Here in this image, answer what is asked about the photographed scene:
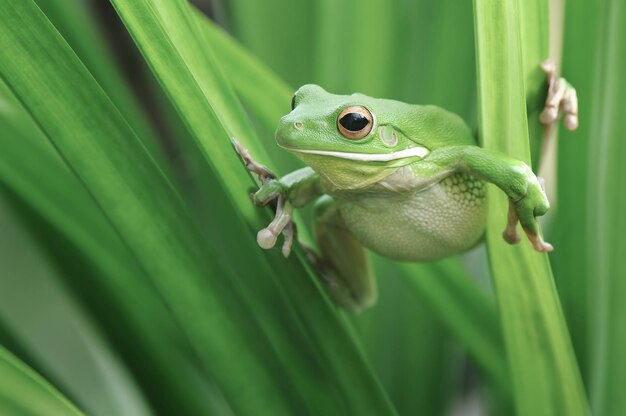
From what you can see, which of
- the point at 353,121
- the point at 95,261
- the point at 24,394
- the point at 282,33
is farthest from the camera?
the point at 282,33

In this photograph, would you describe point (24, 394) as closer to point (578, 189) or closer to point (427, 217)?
point (427, 217)

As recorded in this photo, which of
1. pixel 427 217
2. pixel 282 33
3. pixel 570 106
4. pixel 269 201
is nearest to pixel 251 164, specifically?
pixel 269 201

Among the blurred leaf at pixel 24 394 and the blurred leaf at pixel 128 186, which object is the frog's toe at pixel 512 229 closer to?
the blurred leaf at pixel 128 186

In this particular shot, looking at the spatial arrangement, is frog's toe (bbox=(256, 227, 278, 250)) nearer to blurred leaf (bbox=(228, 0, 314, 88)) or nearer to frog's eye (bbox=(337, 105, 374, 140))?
frog's eye (bbox=(337, 105, 374, 140))

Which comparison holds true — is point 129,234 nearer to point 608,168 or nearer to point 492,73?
point 492,73

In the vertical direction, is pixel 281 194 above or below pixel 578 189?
above

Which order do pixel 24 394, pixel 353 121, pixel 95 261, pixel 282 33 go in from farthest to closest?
pixel 282 33 < pixel 95 261 < pixel 353 121 < pixel 24 394

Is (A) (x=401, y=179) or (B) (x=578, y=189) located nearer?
(A) (x=401, y=179)

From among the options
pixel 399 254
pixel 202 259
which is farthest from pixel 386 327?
pixel 202 259
